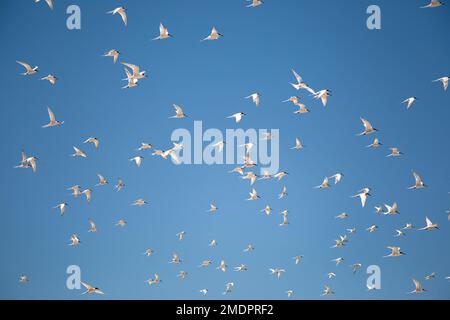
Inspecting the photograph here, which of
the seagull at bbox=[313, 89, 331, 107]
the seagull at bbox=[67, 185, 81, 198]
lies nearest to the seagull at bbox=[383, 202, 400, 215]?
the seagull at bbox=[313, 89, 331, 107]

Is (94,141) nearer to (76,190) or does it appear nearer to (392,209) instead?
(76,190)

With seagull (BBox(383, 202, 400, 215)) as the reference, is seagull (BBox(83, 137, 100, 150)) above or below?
above

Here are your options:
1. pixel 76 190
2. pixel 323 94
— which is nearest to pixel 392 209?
pixel 323 94

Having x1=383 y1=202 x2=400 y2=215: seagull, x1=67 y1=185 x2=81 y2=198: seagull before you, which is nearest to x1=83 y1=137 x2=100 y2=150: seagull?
x1=67 y1=185 x2=81 y2=198: seagull

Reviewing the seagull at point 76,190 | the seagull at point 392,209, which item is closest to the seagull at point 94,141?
the seagull at point 76,190

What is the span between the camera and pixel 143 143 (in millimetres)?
26094

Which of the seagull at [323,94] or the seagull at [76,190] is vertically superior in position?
the seagull at [323,94]

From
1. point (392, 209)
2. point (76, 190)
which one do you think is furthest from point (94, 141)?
point (392, 209)

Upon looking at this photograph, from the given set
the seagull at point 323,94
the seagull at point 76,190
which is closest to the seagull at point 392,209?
the seagull at point 323,94

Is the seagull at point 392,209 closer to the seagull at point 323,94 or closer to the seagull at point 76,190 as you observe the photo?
the seagull at point 323,94

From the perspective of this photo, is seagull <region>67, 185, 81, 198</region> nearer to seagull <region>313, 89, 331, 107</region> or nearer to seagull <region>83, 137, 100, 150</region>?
seagull <region>83, 137, 100, 150</region>

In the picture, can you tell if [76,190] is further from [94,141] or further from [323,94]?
[323,94]

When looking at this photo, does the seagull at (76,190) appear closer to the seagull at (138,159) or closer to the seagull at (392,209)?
the seagull at (138,159)
